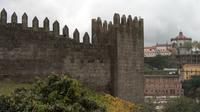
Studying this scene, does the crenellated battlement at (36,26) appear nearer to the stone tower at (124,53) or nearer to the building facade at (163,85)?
the stone tower at (124,53)

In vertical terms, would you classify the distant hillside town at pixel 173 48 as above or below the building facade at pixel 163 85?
above

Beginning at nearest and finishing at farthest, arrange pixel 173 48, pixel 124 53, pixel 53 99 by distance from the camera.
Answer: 1. pixel 53 99
2. pixel 124 53
3. pixel 173 48

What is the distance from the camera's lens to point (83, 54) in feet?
83.0

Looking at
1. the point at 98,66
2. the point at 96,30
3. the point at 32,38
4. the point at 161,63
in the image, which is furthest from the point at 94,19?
the point at 161,63

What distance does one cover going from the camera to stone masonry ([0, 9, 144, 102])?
23359 mm

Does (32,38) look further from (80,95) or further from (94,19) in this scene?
(80,95)

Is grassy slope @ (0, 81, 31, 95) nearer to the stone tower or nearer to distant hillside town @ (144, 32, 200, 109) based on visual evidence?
the stone tower

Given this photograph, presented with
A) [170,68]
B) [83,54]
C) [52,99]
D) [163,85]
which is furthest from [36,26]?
[170,68]

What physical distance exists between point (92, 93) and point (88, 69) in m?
1.44

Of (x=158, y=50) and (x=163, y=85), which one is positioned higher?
(x=158, y=50)

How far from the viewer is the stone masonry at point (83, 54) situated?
76.6 ft

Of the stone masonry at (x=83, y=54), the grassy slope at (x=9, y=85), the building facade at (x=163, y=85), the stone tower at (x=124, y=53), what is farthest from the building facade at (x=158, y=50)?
the grassy slope at (x=9, y=85)

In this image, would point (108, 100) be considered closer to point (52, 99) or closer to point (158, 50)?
point (52, 99)

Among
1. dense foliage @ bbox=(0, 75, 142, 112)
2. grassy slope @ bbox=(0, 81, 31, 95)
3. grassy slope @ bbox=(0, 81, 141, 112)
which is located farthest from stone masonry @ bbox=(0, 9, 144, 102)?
dense foliage @ bbox=(0, 75, 142, 112)
